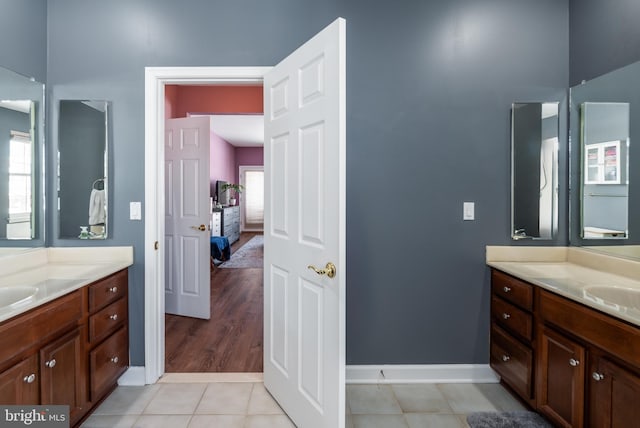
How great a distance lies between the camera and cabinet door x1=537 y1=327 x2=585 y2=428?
154cm

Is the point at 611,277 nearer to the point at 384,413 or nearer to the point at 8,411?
the point at 384,413

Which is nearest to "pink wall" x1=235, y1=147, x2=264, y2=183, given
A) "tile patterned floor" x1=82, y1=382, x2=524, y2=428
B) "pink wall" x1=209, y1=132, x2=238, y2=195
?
"pink wall" x1=209, y1=132, x2=238, y2=195

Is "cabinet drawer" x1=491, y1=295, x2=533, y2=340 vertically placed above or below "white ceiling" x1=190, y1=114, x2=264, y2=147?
below

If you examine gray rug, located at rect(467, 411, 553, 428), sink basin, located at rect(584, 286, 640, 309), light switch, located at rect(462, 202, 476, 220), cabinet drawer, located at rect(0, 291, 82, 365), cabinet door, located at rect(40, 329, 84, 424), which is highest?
light switch, located at rect(462, 202, 476, 220)

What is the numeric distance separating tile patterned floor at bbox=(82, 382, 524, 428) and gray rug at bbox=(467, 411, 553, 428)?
0.17 ft

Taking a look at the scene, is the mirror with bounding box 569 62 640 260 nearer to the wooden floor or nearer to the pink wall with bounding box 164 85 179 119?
the wooden floor

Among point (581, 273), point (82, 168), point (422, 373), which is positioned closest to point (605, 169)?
point (581, 273)

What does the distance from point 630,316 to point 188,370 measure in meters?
2.53

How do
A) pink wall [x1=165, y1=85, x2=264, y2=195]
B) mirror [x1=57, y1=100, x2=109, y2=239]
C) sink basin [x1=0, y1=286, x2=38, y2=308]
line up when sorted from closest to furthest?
1. sink basin [x1=0, y1=286, x2=38, y2=308]
2. mirror [x1=57, y1=100, x2=109, y2=239]
3. pink wall [x1=165, y1=85, x2=264, y2=195]

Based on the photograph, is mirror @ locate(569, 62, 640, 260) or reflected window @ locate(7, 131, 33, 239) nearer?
mirror @ locate(569, 62, 640, 260)

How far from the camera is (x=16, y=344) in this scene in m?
1.35

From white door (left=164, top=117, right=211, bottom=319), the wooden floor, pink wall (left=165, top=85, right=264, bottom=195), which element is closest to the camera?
the wooden floor

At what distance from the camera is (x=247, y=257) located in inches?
267

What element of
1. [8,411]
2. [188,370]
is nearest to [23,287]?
[8,411]
